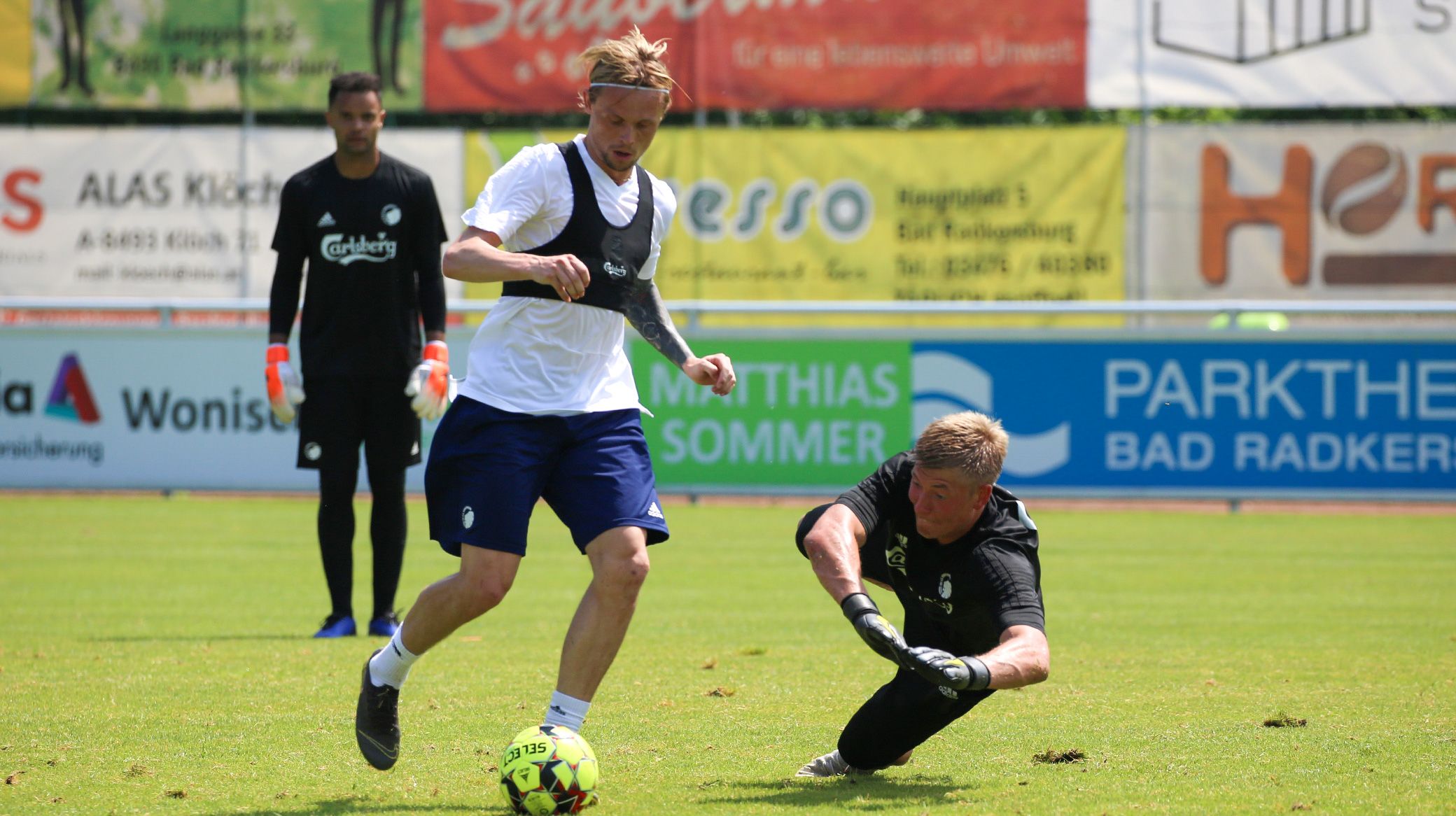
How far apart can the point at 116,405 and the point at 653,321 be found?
1106 centimetres

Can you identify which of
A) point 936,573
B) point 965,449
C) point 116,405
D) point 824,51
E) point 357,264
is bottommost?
point 116,405

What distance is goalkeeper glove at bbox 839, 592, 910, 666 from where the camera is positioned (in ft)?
14.0

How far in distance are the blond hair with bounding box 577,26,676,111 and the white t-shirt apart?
0.75ft

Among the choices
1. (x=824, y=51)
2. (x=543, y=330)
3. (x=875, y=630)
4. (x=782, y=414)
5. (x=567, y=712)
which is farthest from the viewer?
(x=824, y=51)

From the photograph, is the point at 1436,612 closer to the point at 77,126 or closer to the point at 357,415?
the point at 357,415

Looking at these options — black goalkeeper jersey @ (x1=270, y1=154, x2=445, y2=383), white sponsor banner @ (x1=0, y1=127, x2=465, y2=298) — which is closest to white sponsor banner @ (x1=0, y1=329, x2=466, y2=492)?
white sponsor banner @ (x1=0, y1=127, x2=465, y2=298)

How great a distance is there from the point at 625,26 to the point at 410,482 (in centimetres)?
648

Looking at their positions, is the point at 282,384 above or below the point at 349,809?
above

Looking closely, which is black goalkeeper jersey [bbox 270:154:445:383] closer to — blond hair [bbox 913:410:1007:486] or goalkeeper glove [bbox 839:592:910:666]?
blond hair [bbox 913:410:1007:486]

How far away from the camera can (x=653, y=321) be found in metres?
5.31

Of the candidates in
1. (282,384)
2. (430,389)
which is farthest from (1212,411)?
(430,389)

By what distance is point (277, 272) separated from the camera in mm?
7965

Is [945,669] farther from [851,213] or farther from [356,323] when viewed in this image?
[851,213]

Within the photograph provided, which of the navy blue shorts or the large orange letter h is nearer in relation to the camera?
the navy blue shorts
